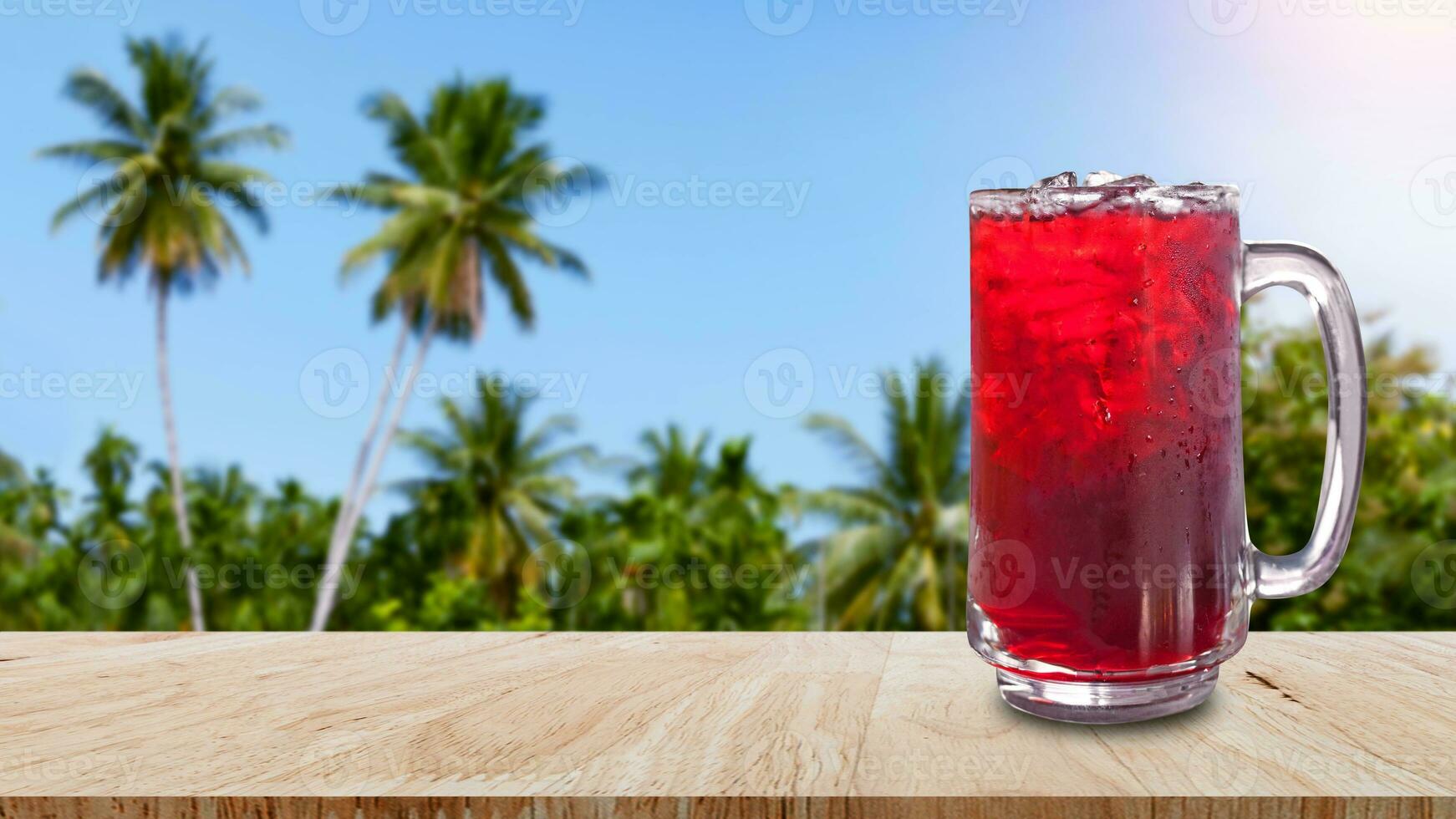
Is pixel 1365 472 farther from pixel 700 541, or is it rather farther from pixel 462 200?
pixel 462 200

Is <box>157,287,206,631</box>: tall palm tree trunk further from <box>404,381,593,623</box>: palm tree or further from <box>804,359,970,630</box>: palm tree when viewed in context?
<box>804,359,970,630</box>: palm tree

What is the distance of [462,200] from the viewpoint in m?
29.2

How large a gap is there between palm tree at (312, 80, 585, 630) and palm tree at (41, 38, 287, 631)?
3.75 metres

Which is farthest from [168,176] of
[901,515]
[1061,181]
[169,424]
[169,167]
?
[1061,181]

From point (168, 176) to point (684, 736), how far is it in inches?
1303

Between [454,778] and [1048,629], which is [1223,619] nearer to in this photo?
[1048,629]

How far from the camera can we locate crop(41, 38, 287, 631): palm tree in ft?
98.8

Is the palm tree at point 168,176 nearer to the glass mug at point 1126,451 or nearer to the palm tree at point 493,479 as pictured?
the palm tree at point 493,479

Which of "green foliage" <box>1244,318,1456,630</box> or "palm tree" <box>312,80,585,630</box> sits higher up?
"palm tree" <box>312,80,585,630</box>

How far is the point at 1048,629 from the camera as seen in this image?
4.11 ft

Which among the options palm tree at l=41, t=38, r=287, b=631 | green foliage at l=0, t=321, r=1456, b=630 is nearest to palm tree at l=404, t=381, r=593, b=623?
green foliage at l=0, t=321, r=1456, b=630

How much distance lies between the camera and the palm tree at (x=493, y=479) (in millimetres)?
29891

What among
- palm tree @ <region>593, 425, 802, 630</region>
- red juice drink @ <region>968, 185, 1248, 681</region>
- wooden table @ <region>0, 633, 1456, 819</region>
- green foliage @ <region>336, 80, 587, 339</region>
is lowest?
palm tree @ <region>593, 425, 802, 630</region>

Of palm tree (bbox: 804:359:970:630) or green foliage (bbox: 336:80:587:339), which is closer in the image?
palm tree (bbox: 804:359:970:630)
